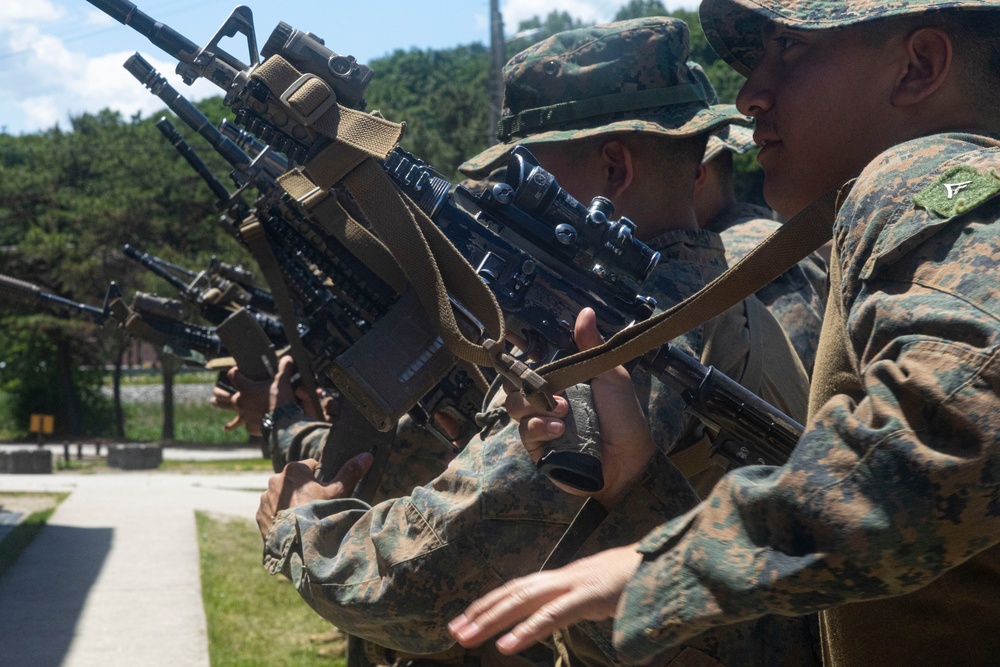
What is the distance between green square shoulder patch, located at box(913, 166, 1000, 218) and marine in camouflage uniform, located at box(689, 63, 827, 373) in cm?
223

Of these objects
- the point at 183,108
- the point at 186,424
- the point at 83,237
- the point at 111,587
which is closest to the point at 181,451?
the point at 186,424

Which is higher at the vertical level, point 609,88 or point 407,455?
point 609,88

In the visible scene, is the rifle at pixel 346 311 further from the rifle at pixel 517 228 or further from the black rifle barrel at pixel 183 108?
the rifle at pixel 517 228

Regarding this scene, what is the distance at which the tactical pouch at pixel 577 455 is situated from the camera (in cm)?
214

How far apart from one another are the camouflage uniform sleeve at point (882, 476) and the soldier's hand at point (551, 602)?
39 mm

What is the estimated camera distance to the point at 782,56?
2059 millimetres

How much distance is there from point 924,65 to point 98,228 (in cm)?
3017

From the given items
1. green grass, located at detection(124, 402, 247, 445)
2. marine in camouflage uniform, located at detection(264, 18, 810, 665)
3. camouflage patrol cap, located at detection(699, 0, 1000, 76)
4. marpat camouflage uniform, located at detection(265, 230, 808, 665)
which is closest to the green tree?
green grass, located at detection(124, 402, 247, 445)

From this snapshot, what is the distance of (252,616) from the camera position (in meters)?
8.42

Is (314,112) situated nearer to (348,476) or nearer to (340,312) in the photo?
(348,476)

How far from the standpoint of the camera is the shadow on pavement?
23.9ft

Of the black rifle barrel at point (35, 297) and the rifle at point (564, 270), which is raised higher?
the rifle at point (564, 270)

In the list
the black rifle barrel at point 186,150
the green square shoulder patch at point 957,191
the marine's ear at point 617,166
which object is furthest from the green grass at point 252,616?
the green square shoulder patch at point 957,191

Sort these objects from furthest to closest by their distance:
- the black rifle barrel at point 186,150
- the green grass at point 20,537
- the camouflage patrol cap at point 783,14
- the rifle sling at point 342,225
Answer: the green grass at point 20,537, the black rifle barrel at point 186,150, the rifle sling at point 342,225, the camouflage patrol cap at point 783,14
